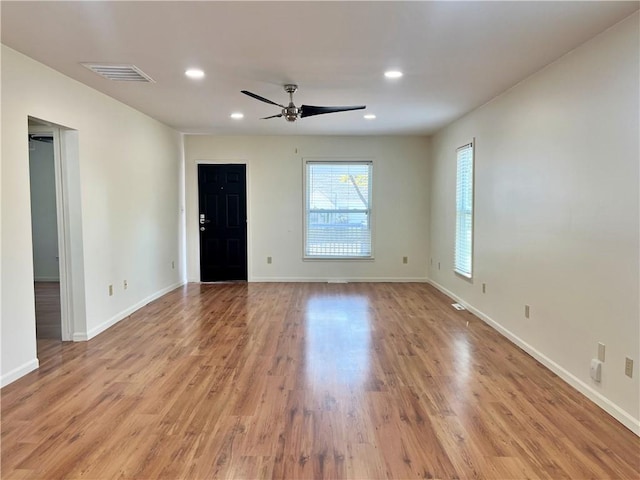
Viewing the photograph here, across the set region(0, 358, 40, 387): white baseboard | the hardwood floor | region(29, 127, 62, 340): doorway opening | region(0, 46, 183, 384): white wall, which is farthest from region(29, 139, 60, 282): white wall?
region(0, 358, 40, 387): white baseboard

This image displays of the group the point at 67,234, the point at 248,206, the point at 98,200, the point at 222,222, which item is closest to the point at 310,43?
the point at 98,200

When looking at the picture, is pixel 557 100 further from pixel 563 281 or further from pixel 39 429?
pixel 39 429

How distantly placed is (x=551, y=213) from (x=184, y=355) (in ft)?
10.7

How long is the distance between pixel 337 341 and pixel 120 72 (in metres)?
3.09

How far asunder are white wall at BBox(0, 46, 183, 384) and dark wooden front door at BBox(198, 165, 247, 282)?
1.53 feet

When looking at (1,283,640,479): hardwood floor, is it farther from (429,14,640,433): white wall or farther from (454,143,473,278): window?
(454,143,473,278): window

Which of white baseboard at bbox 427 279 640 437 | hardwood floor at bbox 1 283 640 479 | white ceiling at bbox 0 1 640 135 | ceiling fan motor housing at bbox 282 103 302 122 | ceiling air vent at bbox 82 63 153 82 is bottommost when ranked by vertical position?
hardwood floor at bbox 1 283 640 479

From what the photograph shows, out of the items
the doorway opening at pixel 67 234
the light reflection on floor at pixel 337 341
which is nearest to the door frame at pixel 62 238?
the doorway opening at pixel 67 234

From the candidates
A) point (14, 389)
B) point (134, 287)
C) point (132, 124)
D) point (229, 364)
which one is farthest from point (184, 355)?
point (132, 124)

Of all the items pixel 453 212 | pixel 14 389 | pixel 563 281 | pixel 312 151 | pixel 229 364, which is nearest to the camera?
pixel 14 389

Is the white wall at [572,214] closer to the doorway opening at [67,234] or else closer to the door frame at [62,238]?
the doorway opening at [67,234]

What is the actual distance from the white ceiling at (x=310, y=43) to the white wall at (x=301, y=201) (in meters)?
2.49

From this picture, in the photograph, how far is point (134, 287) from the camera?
504 centimetres

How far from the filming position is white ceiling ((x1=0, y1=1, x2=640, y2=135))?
7.72ft
